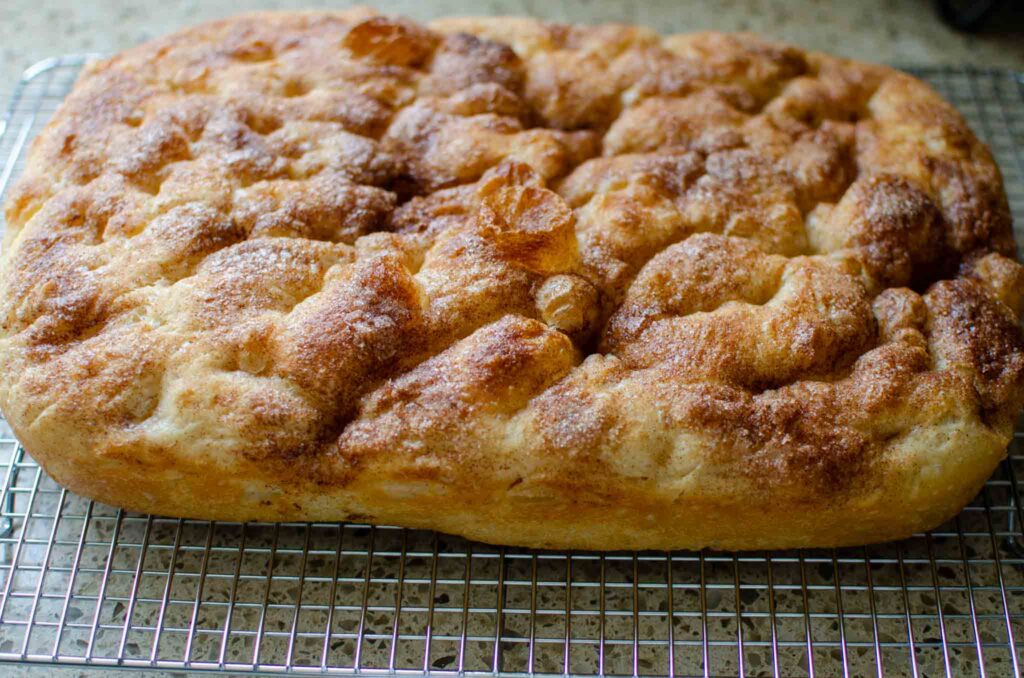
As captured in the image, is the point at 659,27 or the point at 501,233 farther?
the point at 659,27

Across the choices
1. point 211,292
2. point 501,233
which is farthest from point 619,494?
point 211,292

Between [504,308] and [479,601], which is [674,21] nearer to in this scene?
[504,308]

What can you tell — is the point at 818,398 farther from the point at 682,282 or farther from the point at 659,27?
the point at 659,27

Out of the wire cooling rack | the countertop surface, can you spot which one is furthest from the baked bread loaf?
the countertop surface

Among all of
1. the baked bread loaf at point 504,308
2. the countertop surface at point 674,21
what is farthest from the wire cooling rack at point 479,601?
the countertop surface at point 674,21

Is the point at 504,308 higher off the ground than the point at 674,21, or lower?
higher

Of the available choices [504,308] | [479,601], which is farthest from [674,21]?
[479,601]
